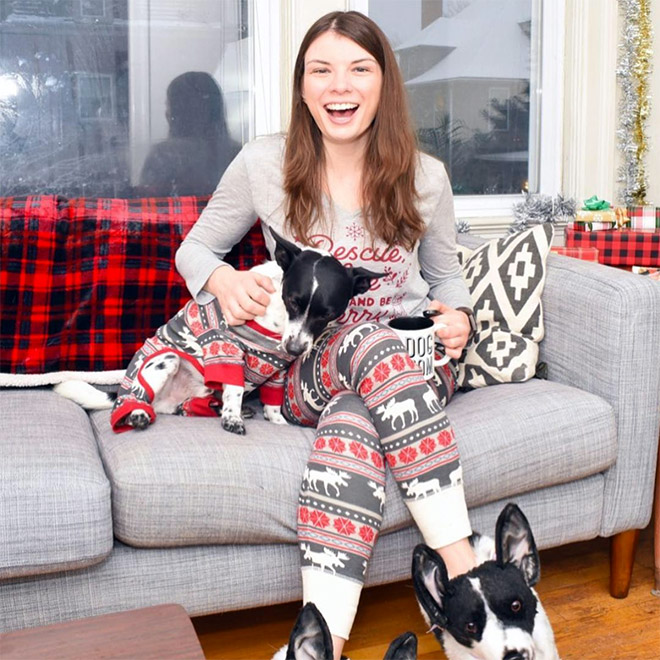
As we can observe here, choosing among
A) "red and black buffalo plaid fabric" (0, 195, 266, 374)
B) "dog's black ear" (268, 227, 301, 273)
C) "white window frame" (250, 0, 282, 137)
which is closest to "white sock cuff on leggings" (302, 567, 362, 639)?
"dog's black ear" (268, 227, 301, 273)

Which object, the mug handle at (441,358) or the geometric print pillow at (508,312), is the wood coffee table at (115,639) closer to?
the mug handle at (441,358)

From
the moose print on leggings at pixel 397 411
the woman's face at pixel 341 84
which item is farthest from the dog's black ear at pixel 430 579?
the woman's face at pixel 341 84

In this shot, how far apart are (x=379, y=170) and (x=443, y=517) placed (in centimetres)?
81

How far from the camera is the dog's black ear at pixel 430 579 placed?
1.58 meters

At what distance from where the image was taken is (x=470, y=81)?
10.8 ft

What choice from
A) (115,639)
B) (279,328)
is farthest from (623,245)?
(115,639)

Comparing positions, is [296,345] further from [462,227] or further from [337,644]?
[462,227]

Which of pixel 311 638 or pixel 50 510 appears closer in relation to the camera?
pixel 311 638

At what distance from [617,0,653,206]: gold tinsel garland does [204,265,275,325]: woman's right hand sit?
78.9 inches

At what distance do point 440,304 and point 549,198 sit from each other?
146cm

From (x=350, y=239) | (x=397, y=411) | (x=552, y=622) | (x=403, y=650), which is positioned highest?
(x=350, y=239)

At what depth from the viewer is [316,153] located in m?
2.04

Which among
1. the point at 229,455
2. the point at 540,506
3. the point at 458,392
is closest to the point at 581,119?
the point at 458,392

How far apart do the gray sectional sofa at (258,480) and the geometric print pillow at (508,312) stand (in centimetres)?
4
